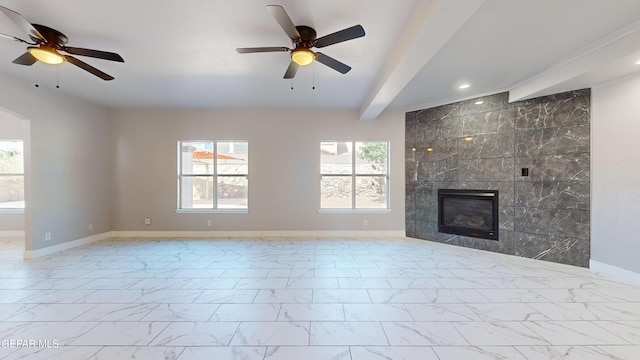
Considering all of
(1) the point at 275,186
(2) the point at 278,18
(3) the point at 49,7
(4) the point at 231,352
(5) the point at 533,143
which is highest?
(3) the point at 49,7

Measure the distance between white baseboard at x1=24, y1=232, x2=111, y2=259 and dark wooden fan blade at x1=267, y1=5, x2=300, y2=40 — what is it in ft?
17.8

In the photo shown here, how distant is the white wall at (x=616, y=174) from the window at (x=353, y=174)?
332 centimetres

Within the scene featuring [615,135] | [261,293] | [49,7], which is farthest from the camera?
[615,135]

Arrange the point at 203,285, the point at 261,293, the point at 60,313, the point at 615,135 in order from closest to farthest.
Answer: the point at 60,313 → the point at 261,293 → the point at 203,285 → the point at 615,135

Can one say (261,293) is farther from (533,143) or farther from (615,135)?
(615,135)

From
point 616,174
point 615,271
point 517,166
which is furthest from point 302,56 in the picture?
point 615,271

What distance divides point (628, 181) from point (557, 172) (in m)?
0.73

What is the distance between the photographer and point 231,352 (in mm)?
2004

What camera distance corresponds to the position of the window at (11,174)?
6.00m

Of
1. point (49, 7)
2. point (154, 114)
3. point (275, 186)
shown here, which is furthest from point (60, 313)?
point (154, 114)

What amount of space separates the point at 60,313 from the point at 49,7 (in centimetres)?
289

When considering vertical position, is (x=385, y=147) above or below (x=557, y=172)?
above

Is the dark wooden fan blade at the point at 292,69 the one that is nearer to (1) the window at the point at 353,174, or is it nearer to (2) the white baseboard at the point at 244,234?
(1) the window at the point at 353,174

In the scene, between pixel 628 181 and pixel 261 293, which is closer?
pixel 261 293
